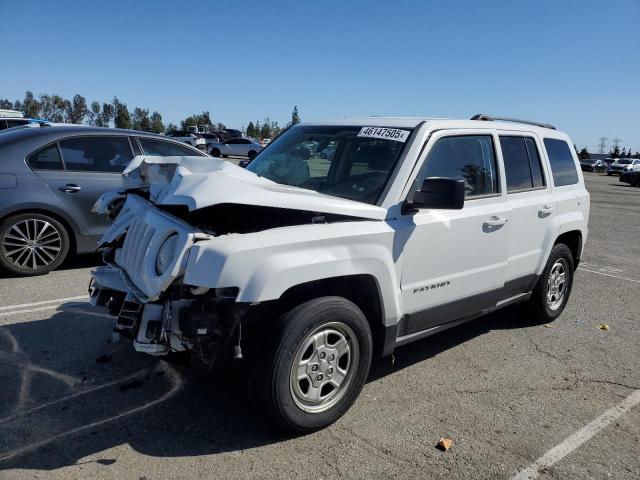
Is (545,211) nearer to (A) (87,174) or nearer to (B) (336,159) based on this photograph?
(B) (336,159)

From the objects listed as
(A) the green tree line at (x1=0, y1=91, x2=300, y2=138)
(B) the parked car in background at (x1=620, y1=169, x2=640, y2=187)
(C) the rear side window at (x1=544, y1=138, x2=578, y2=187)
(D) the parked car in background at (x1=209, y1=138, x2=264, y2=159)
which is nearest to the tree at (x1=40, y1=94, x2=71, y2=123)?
(A) the green tree line at (x1=0, y1=91, x2=300, y2=138)

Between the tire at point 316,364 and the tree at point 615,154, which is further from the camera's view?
the tree at point 615,154

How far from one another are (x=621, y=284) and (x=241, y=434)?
6306 mm

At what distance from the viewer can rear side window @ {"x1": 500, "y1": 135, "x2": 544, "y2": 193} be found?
15.1 ft

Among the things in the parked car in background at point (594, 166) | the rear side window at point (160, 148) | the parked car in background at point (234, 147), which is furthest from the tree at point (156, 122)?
the rear side window at point (160, 148)

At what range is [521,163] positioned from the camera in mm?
4824

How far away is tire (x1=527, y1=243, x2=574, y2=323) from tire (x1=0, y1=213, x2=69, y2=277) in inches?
207

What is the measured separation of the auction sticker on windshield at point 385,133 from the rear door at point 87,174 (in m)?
3.67

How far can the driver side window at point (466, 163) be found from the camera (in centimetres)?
387

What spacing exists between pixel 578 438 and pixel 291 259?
7.11ft

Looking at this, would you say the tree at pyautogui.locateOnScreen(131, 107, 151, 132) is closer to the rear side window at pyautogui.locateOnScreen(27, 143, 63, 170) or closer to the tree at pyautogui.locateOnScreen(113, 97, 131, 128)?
the tree at pyautogui.locateOnScreen(113, 97, 131, 128)

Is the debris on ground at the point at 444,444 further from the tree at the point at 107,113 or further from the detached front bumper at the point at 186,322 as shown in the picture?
the tree at the point at 107,113

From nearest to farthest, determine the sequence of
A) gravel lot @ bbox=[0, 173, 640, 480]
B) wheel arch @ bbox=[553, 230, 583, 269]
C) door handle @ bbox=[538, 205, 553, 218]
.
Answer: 1. gravel lot @ bbox=[0, 173, 640, 480]
2. door handle @ bbox=[538, 205, 553, 218]
3. wheel arch @ bbox=[553, 230, 583, 269]

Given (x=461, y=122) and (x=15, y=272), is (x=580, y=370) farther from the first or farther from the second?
(x=15, y=272)
